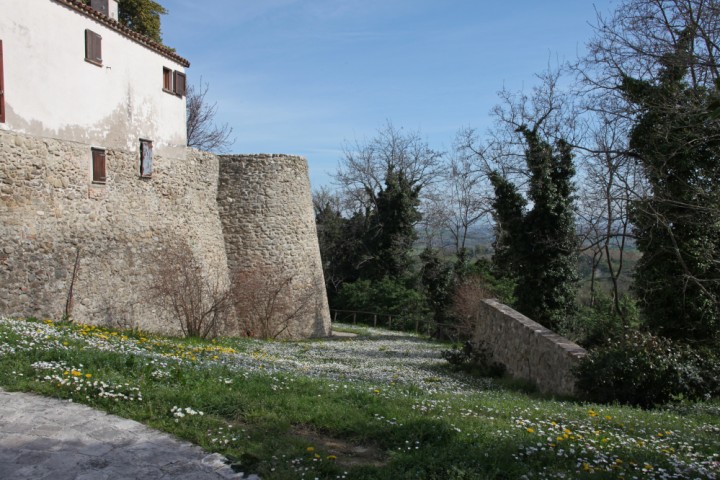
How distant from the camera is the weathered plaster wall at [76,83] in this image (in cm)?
1306

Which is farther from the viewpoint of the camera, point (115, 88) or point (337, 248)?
point (337, 248)

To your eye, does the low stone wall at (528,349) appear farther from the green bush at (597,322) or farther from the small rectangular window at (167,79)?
the small rectangular window at (167,79)

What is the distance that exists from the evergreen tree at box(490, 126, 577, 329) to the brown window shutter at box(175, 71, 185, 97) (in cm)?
1286

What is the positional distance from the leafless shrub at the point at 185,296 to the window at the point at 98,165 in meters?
2.99

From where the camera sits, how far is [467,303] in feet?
82.6

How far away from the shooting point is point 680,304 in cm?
1397

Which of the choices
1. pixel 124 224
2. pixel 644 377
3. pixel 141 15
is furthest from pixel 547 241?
pixel 141 15

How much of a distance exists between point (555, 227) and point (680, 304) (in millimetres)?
6969

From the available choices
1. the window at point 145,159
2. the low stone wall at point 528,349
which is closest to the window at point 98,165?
the window at point 145,159

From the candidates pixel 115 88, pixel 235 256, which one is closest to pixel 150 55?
pixel 115 88

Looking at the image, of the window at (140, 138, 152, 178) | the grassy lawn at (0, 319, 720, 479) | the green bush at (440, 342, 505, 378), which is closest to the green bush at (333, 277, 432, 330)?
the green bush at (440, 342, 505, 378)

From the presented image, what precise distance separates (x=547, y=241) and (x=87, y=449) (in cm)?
1782

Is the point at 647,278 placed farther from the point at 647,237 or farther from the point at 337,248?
the point at 337,248

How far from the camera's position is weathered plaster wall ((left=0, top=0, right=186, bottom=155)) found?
13062mm
